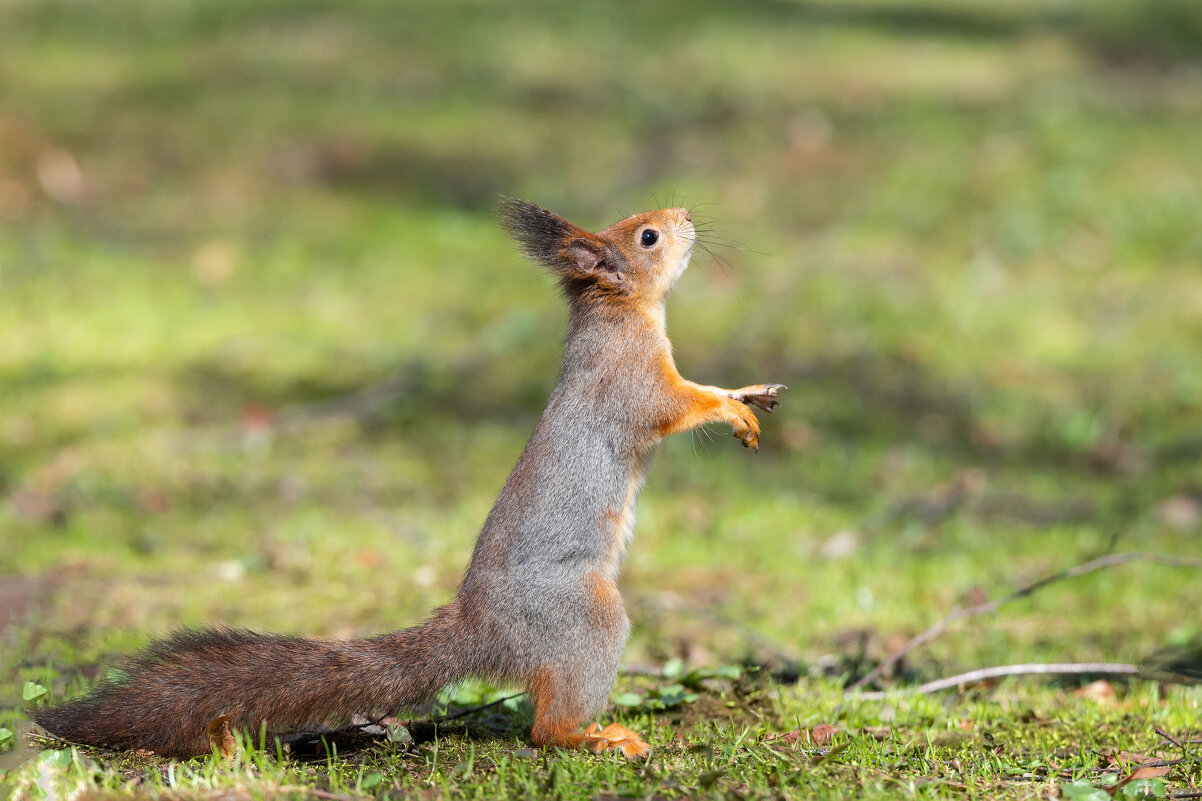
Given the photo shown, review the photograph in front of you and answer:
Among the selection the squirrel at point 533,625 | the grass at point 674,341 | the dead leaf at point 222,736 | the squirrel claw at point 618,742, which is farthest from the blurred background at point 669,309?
the squirrel claw at point 618,742

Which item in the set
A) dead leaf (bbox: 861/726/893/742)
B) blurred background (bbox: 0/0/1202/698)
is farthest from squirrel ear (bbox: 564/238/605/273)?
dead leaf (bbox: 861/726/893/742)

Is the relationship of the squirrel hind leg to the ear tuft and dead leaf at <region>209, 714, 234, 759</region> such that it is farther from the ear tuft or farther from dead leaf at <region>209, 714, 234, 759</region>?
the ear tuft

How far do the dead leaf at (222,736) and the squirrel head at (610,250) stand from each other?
145cm

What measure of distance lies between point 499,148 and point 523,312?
8.86ft

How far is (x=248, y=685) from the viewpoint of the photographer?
9.95ft

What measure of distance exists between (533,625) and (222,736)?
776 mm

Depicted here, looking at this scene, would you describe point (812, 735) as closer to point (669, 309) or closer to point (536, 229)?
point (536, 229)

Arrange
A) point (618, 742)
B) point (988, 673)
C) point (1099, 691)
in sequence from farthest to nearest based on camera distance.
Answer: point (1099, 691), point (988, 673), point (618, 742)

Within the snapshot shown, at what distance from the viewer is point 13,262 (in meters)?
8.60

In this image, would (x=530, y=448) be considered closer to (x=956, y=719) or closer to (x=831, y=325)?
(x=956, y=719)

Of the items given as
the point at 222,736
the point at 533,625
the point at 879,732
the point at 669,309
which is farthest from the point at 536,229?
the point at 669,309

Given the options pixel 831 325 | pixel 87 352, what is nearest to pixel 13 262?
pixel 87 352

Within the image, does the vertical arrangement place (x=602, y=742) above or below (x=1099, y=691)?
below

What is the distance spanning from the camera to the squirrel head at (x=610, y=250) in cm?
350
